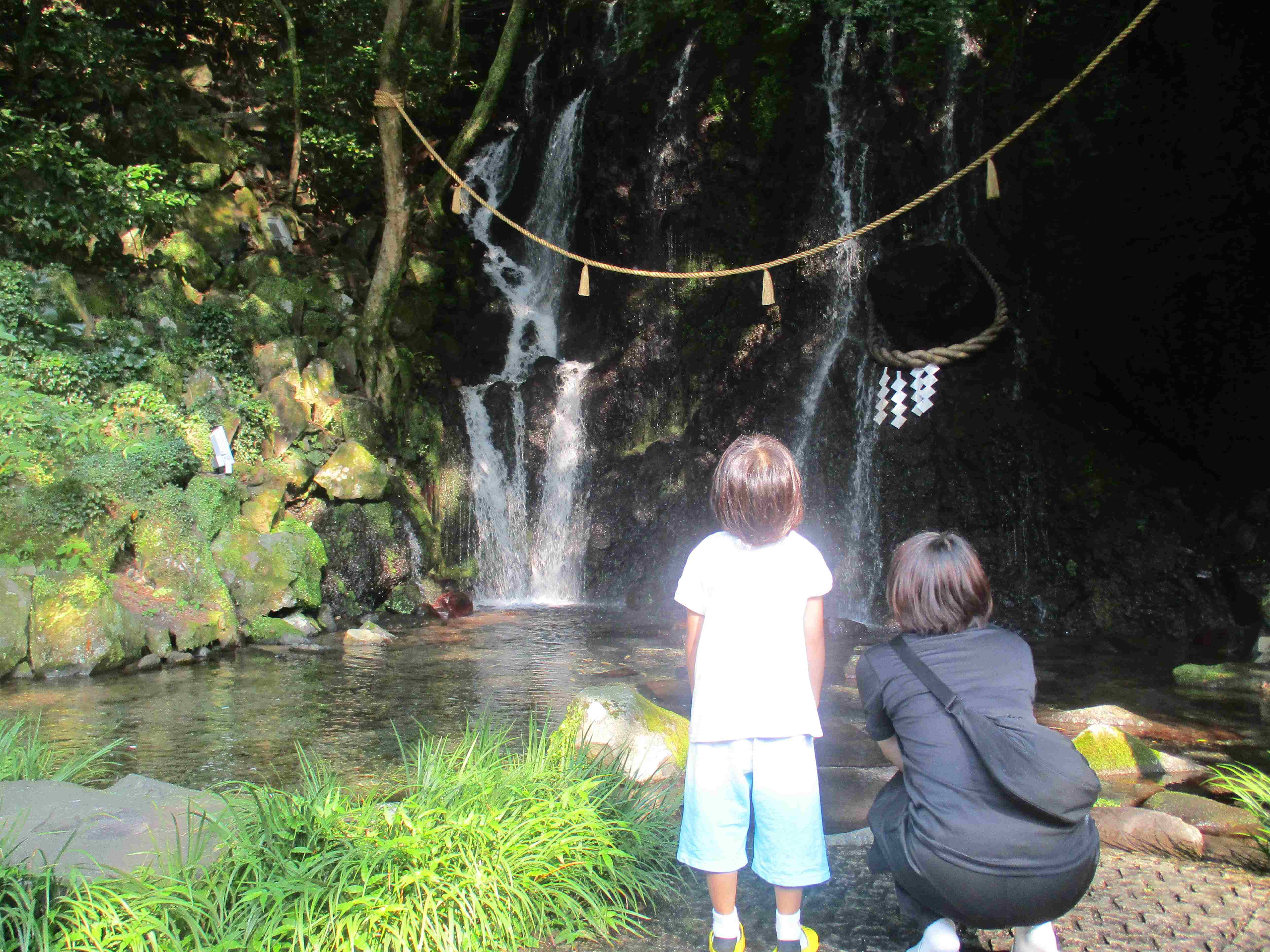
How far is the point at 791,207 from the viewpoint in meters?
11.9

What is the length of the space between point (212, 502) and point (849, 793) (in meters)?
7.60

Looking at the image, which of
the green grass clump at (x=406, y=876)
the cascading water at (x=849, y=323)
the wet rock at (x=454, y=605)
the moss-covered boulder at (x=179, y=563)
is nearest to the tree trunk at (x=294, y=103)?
the moss-covered boulder at (x=179, y=563)

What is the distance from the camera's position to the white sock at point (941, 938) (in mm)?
2266

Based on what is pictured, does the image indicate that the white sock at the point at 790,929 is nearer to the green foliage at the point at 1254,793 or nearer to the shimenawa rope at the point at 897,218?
the green foliage at the point at 1254,793

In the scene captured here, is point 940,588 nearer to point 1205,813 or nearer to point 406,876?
point 406,876

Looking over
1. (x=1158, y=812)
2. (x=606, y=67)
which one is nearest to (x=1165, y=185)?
(x=1158, y=812)

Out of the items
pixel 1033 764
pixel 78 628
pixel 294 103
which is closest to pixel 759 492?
pixel 1033 764

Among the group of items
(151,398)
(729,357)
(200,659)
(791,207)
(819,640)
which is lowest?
(200,659)

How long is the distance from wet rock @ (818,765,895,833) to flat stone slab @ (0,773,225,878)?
7.99ft

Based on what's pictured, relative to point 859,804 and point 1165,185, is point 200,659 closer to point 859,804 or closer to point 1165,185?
point 859,804

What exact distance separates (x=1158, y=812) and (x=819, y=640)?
2068mm

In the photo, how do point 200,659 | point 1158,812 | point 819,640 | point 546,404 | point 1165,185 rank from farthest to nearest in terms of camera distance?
point 546,404, point 200,659, point 1165,185, point 1158,812, point 819,640

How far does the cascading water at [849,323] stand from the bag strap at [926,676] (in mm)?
8460

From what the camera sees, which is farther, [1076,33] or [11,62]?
[11,62]
